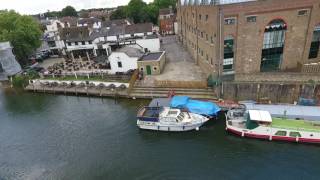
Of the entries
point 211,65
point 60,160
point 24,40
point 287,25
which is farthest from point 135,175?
point 24,40

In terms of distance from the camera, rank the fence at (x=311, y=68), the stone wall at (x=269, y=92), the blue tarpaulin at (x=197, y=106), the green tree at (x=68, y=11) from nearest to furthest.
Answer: the blue tarpaulin at (x=197, y=106)
the stone wall at (x=269, y=92)
the fence at (x=311, y=68)
the green tree at (x=68, y=11)

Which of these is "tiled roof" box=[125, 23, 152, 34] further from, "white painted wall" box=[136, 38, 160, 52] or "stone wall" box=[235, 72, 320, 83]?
"stone wall" box=[235, 72, 320, 83]

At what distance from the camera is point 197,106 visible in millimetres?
29344

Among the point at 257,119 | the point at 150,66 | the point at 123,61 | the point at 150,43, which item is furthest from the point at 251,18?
the point at 150,43

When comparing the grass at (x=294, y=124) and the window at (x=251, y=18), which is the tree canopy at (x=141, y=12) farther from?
the grass at (x=294, y=124)

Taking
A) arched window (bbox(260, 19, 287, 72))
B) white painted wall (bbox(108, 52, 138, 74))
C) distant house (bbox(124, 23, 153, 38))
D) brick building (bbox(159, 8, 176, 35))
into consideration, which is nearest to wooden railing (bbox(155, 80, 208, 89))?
white painted wall (bbox(108, 52, 138, 74))

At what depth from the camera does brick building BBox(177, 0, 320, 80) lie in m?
30.1

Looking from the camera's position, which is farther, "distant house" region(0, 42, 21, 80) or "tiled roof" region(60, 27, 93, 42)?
"tiled roof" region(60, 27, 93, 42)

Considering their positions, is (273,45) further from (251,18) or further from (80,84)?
(80,84)

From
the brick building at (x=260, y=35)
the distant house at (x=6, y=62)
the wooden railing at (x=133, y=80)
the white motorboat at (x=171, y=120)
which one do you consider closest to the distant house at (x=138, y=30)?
the wooden railing at (x=133, y=80)

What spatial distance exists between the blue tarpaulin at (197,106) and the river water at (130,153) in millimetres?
1707

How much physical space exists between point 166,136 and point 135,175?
22.0ft

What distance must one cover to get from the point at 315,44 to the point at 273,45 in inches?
247

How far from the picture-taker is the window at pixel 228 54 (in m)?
32.1
